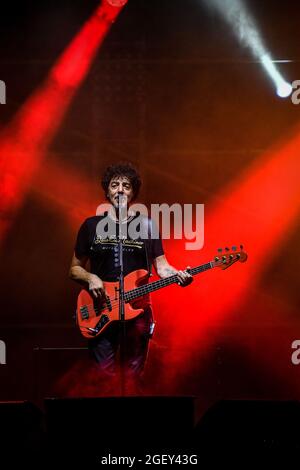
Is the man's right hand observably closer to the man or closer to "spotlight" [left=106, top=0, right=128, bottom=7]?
the man

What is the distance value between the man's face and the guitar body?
2.34 ft

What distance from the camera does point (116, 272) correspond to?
15.2ft

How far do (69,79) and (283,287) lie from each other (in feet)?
9.58

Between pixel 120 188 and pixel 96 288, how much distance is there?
0.93 meters

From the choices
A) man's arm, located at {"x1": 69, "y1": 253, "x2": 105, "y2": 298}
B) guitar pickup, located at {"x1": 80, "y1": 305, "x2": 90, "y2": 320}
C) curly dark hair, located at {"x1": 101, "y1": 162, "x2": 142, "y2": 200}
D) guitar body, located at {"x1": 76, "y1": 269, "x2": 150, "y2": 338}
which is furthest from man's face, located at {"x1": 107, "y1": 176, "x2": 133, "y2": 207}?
guitar pickup, located at {"x1": 80, "y1": 305, "x2": 90, "y2": 320}

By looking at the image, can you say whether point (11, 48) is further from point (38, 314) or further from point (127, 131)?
point (38, 314)

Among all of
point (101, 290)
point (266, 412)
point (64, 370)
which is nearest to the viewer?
point (266, 412)

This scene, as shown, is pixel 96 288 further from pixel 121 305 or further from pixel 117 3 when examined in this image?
pixel 117 3

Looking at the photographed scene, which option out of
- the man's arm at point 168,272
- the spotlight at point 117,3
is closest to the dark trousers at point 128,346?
the man's arm at point 168,272

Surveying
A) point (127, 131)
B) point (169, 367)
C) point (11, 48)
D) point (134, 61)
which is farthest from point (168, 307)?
point (11, 48)

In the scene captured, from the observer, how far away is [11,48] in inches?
232

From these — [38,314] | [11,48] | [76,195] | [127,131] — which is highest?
[11,48]

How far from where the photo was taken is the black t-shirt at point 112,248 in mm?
4672

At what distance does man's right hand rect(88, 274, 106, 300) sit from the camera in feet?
15.1
